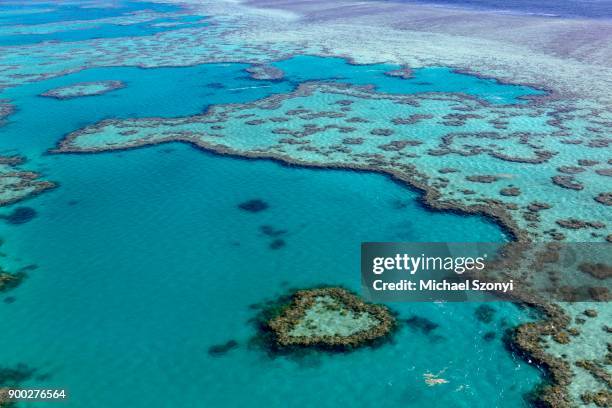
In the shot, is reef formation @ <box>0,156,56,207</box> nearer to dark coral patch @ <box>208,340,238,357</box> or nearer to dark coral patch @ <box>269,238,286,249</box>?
dark coral patch @ <box>269,238,286,249</box>

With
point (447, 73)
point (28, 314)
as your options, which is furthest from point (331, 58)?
point (28, 314)

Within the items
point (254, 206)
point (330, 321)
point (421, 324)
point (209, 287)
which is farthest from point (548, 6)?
point (209, 287)

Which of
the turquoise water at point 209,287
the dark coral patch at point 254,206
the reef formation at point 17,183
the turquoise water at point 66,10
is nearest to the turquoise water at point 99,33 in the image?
the turquoise water at point 66,10

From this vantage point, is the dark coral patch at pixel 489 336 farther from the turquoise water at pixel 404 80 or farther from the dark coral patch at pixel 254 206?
the turquoise water at pixel 404 80

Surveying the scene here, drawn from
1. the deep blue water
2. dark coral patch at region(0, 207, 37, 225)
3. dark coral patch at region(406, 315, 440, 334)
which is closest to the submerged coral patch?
dark coral patch at region(0, 207, 37, 225)

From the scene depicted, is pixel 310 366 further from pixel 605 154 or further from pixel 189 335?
pixel 605 154
